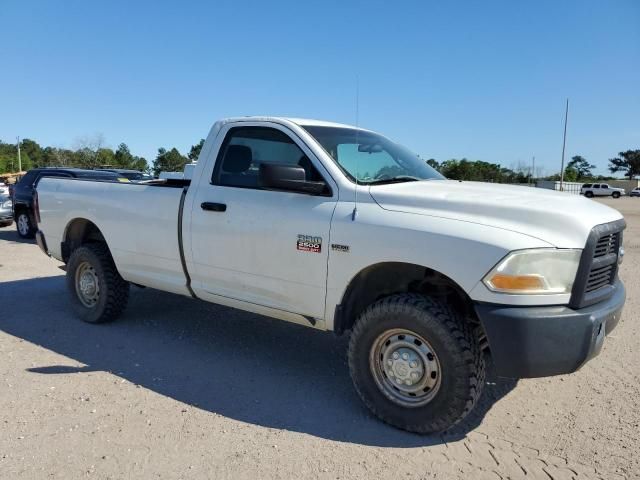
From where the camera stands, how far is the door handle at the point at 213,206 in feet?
13.7

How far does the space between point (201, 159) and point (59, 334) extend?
2401 millimetres

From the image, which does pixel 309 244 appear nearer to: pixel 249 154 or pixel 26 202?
pixel 249 154

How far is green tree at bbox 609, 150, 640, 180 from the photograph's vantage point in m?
96.9

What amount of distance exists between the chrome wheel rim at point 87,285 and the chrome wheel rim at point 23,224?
8616 millimetres

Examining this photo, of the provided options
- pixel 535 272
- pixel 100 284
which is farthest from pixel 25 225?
pixel 535 272

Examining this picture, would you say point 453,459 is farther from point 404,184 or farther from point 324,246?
point 404,184

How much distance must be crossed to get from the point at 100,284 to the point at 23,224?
9192 millimetres

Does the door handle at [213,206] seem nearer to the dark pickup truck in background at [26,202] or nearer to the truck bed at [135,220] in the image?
the truck bed at [135,220]

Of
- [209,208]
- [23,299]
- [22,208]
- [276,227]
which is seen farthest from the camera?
[22,208]

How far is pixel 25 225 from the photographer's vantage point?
12906 mm

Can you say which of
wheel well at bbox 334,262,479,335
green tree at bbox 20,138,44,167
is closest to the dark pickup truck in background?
wheel well at bbox 334,262,479,335

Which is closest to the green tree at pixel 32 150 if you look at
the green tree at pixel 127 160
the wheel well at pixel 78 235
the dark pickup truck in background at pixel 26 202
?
the green tree at pixel 127 160

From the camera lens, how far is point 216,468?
291 cm

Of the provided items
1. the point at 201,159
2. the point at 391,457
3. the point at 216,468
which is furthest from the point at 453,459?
the point at 201,159
